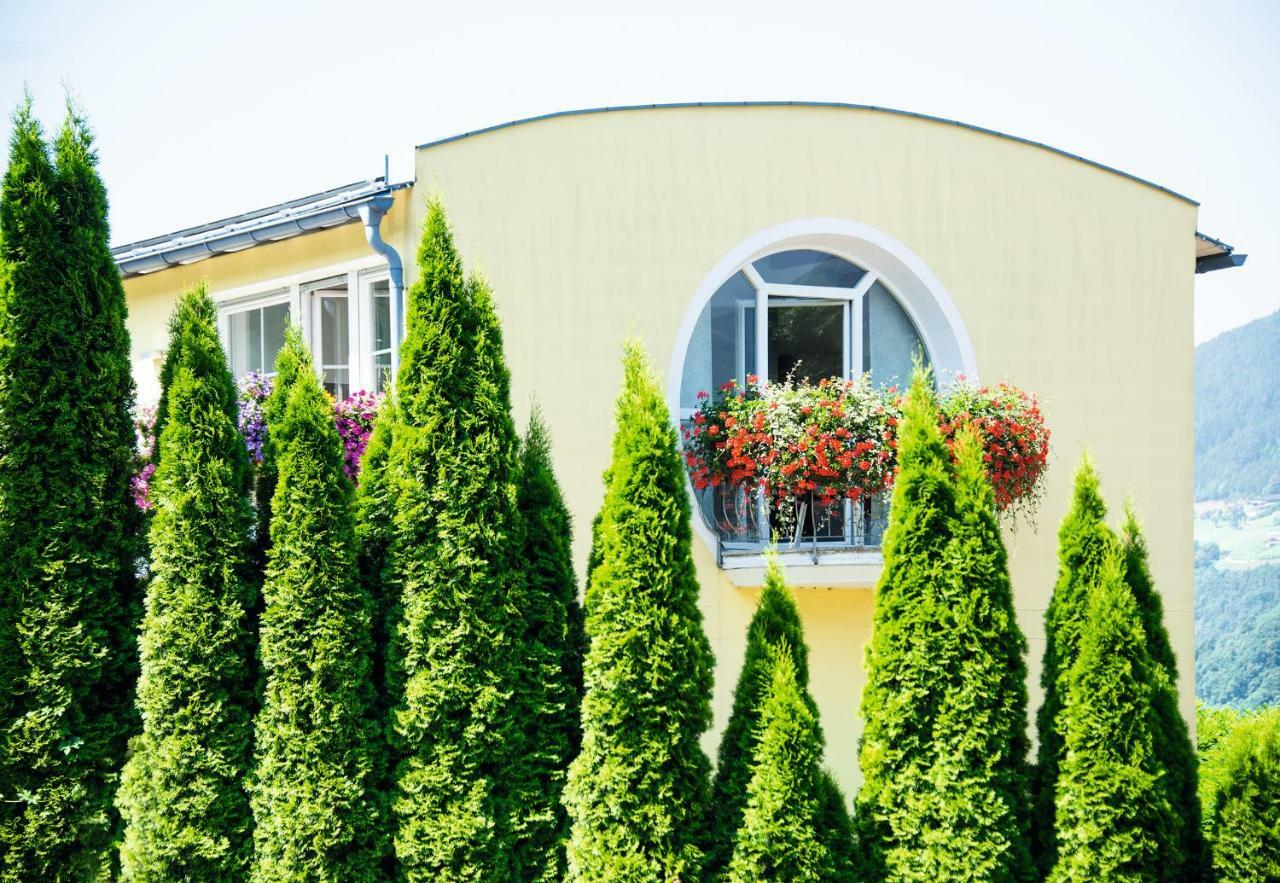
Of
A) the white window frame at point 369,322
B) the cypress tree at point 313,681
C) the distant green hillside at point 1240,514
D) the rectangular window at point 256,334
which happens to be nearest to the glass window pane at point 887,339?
the white window frame at point 369,322

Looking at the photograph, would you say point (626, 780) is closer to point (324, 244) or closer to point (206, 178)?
point (324, 244)

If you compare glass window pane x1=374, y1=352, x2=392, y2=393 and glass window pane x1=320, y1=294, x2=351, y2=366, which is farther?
glass window pane x1=320, y1=294, x2=351, y2=366

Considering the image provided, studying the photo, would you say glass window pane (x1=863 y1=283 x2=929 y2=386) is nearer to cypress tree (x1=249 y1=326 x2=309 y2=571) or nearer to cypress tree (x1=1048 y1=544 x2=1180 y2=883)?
cypress tree (x1=1048 y1=544 x2=1180 y2=883)

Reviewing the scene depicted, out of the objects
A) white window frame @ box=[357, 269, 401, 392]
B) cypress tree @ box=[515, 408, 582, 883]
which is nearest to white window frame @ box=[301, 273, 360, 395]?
white window frame @ box=[357, 269, 401, 392]

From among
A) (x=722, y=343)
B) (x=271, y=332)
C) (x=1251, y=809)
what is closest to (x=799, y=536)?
(x=722, y=343)

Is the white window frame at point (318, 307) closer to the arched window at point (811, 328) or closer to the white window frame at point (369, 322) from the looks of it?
the white window frame at point (369, 322)

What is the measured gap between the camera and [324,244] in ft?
31.5

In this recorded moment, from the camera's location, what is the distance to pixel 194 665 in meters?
7.04

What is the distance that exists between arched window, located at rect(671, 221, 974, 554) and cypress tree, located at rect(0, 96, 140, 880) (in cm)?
409

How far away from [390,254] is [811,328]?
369 centimetres

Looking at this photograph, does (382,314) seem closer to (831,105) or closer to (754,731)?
(831,105)

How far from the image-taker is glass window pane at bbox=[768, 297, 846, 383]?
10133mm

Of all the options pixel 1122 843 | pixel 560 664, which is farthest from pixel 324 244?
pixel 1122 843

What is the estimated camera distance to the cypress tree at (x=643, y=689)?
22.2 feet
